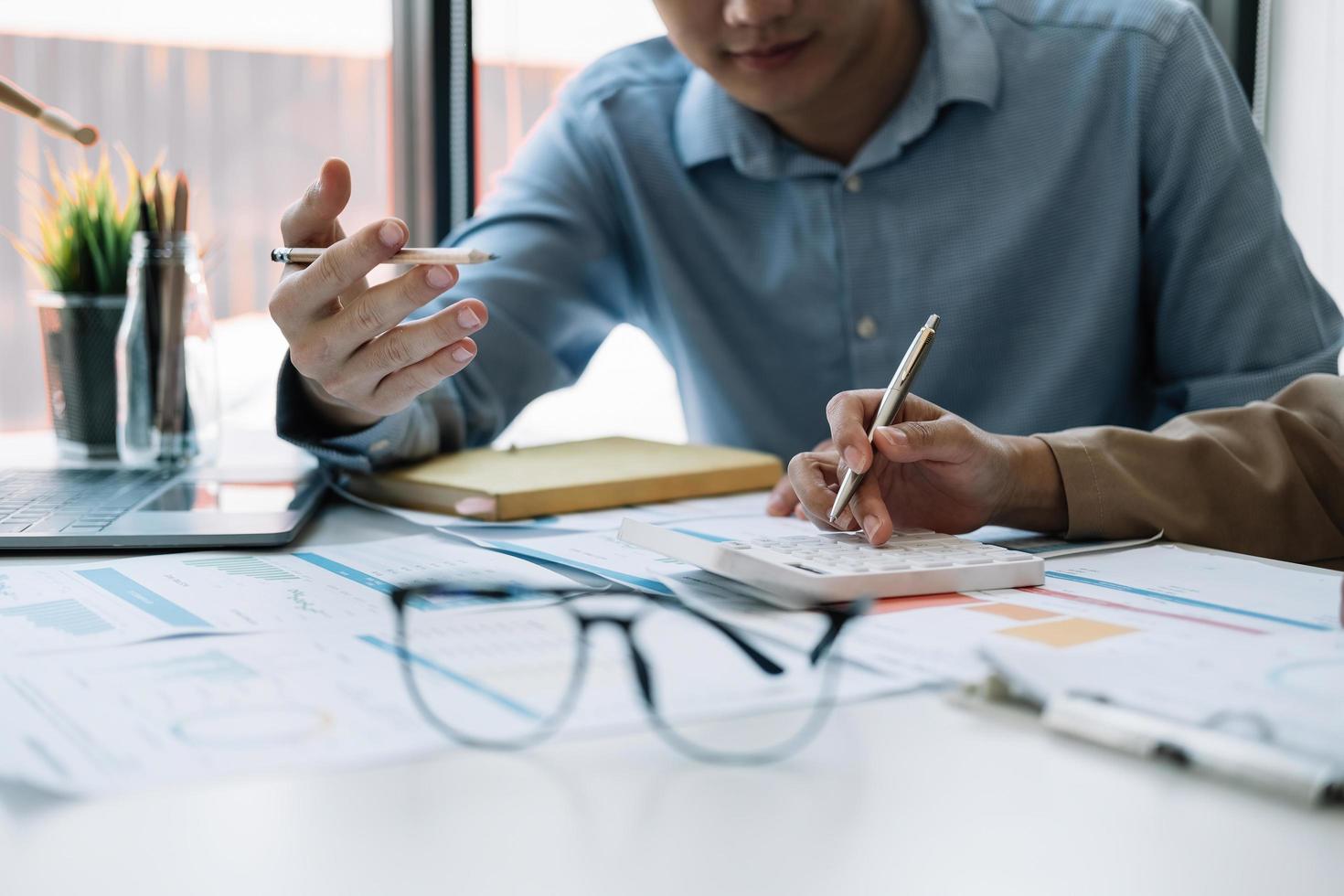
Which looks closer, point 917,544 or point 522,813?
point 522,813

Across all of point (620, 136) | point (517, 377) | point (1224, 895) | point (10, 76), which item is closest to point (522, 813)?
point (1224, 895)

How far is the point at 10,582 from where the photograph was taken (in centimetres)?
72

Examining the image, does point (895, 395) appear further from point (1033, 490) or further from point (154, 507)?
point (154, 507)

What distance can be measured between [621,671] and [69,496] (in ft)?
2.19

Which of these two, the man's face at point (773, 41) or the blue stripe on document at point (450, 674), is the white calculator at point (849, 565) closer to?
the blue stripe on document at point (450, 674)

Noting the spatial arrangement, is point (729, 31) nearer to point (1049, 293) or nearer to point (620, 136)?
point (620, 136)

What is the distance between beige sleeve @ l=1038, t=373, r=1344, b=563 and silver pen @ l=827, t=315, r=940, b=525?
141 mm

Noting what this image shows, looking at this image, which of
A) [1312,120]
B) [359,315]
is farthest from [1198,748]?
[1312,120]

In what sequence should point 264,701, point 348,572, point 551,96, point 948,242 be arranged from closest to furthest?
1. point 264,701
2. point 348,572
3. point 948,242
4. point 551,96

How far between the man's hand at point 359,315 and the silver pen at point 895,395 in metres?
0.29

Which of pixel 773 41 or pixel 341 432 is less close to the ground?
pixel 773 41

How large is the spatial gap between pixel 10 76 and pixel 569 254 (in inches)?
62.2

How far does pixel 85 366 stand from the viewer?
1258 mm

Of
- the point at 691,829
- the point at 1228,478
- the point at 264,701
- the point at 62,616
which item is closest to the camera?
the point at 691,829
